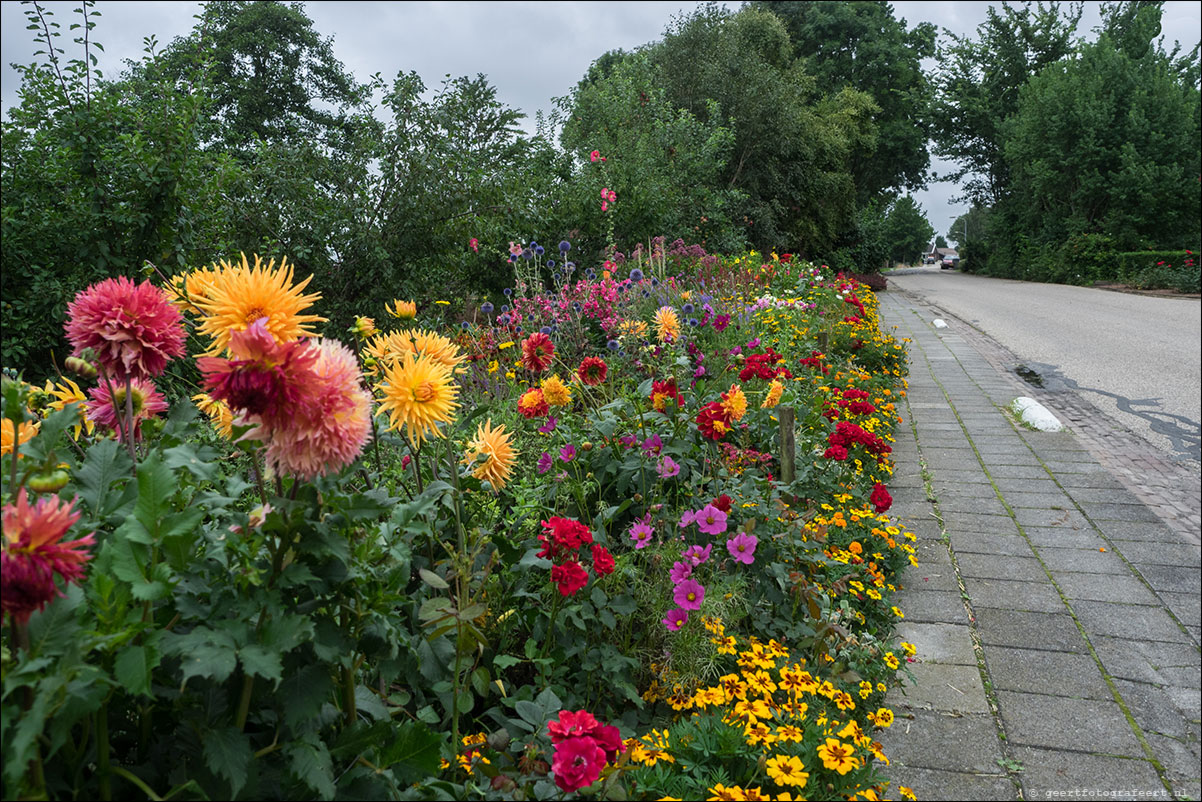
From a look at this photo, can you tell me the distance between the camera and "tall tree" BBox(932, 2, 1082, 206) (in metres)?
28.9

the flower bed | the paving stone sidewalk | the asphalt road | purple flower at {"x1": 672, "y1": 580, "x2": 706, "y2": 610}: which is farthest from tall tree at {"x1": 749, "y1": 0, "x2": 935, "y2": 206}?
purple flower at {"x1": 672, "y1": 580, "x2": 706, "y2": 610}

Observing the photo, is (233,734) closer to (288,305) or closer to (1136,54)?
(288,305)

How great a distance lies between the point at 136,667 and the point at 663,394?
1.98 meters

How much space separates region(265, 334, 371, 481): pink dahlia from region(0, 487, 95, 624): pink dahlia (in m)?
0.26

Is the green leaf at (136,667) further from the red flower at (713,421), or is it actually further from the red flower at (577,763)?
the red flower at (713,421)

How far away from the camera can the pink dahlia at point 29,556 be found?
700 mm

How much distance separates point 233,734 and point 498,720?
853 mm

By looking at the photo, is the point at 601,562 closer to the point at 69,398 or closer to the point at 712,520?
the point at 712,520

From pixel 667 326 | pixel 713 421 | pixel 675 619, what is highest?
pixel 667 326

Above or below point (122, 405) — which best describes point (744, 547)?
below

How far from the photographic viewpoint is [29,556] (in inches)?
28.0

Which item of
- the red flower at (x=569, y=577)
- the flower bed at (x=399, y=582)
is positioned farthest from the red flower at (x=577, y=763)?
the red flower at (x=569, y=577)

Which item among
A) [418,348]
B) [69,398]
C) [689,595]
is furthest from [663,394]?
[69,398]

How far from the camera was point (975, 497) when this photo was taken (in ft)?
12.4
